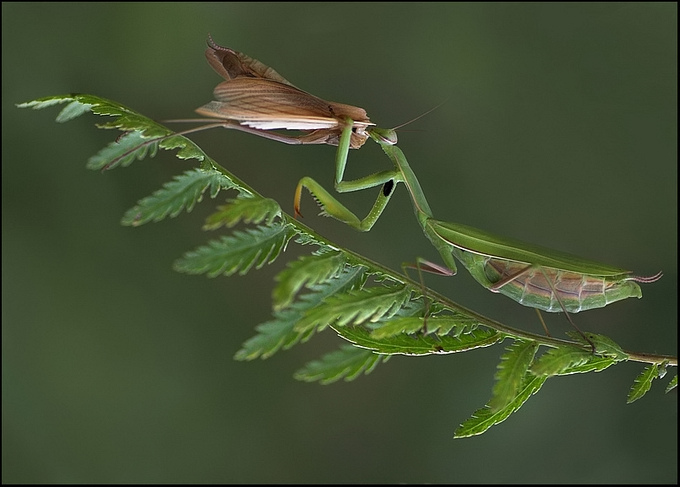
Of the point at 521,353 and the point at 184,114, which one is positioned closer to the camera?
the point at 521,353

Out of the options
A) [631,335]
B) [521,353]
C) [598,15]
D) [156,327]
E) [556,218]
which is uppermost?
[598,15]

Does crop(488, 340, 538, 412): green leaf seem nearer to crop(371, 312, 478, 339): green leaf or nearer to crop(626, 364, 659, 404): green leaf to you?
crop(371, 312, 478, 339): green leaf

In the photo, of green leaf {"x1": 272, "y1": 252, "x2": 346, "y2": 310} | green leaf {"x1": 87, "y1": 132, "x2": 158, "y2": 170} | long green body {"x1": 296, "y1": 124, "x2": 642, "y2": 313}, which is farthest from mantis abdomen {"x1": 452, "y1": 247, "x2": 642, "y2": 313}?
green leaf {"x1": 87, "y1": 132, "x2": 158, "y2": 170}

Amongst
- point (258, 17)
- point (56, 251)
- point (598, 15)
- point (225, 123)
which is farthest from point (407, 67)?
point (225, 123)

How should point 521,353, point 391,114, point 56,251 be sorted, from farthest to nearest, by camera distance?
1. point 391,114
2. point 56,251
3. point 521,353

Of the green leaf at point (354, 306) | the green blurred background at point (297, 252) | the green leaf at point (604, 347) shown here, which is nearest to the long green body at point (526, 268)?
the green leaf at point (604, 347)

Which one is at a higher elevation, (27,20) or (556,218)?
(27,20)

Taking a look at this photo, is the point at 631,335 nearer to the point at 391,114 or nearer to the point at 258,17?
the point at 391,114

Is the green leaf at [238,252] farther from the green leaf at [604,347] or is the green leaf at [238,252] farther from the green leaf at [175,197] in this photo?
the green leaf at [604,347]
